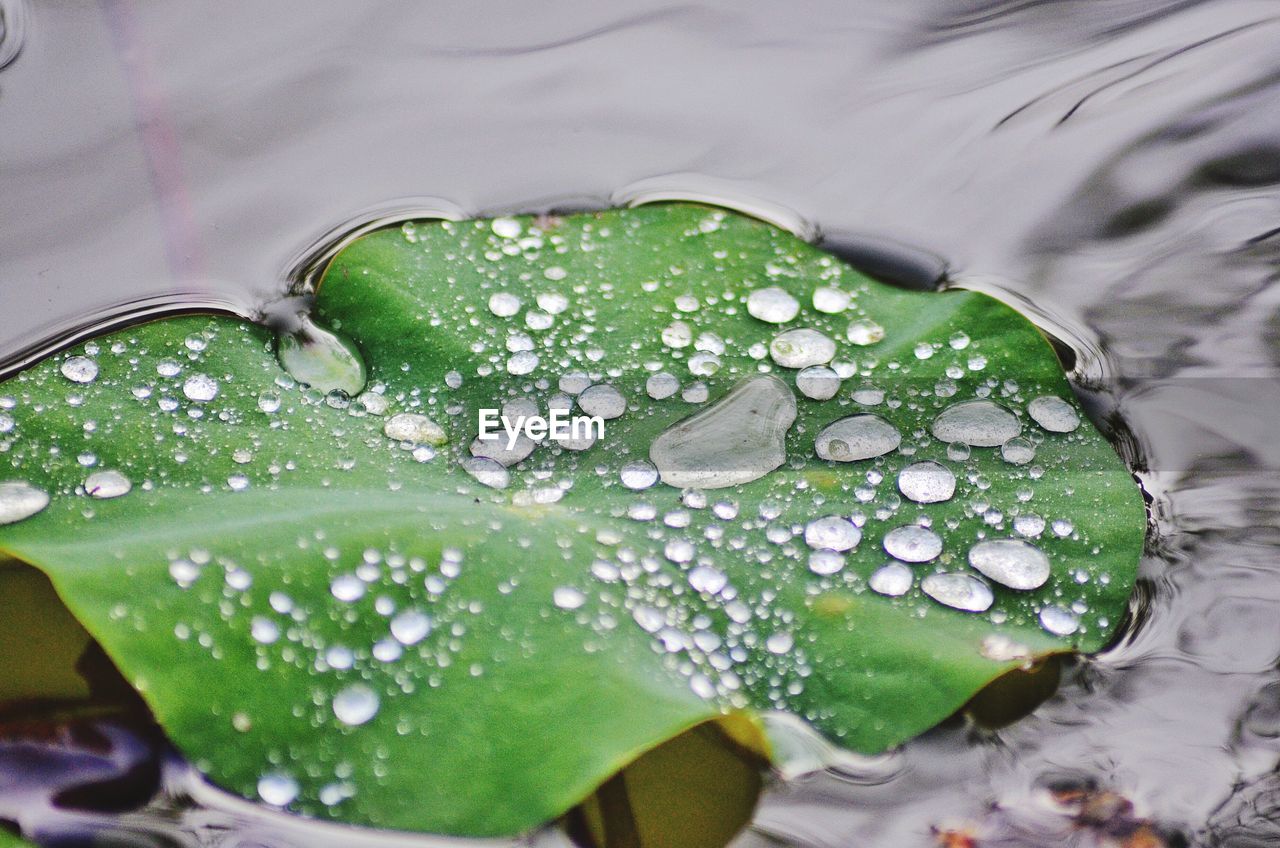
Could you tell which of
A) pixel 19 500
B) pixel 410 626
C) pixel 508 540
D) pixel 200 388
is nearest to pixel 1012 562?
pixel 508 540

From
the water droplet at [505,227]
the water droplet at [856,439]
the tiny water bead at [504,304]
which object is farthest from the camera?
the water droplet at [505,227]

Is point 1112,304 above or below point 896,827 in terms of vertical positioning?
above

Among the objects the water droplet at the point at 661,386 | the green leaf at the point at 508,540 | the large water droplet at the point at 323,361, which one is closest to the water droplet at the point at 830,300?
the green leaf at the point at 508,540

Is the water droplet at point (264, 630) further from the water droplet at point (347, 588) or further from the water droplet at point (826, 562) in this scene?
the water droplet at point (826, 562)

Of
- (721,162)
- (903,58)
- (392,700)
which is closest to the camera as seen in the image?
(392,700)

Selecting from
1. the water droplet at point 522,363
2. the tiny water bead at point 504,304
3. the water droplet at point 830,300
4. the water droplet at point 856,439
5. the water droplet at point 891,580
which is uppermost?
the tiny water bead at point 504,304

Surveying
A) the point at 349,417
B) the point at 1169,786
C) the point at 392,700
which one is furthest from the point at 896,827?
the point at 349,417

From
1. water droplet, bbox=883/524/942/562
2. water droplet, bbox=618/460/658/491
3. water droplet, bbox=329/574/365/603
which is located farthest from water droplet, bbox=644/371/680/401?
water droplet, bbox=329/574/365/603

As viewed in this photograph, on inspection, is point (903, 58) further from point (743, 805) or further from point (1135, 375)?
point (743, 805)
